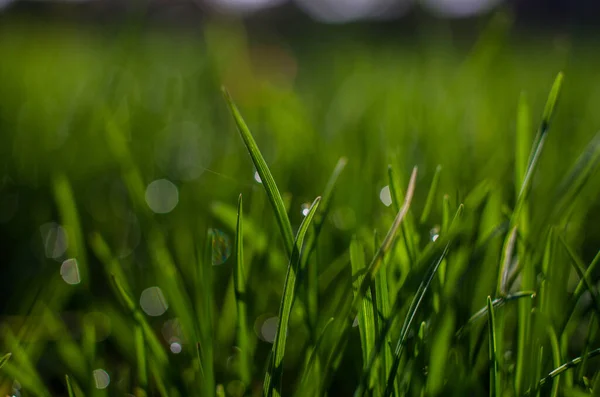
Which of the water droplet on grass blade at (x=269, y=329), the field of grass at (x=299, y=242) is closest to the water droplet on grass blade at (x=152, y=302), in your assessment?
the field of grass at (x=299, y=242)

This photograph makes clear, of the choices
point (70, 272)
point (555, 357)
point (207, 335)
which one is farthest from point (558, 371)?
point (70, 272)

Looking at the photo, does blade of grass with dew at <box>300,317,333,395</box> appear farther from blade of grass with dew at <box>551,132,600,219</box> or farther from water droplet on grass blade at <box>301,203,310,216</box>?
blade of grass with dew at <box>551,132,600,219</box>

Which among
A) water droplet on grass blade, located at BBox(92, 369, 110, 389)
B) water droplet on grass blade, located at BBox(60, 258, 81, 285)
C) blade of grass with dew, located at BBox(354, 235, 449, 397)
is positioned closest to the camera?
blade of grass with dew, located at BBox(354, 235, 449, 397)

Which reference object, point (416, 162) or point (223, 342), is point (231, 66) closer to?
point (416, 162)

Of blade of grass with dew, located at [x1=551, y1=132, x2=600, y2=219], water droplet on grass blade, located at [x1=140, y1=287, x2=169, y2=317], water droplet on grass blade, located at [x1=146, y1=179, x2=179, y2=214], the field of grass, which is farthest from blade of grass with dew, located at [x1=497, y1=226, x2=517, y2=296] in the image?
water droplet on grass blade, located at [x1=146, y1=179, x2=179, y2=214]

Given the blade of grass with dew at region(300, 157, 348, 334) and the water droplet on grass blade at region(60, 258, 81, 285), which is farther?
the water droplet on grass blade at region(60, 258, 81, 285)

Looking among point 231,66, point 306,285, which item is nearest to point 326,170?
point 306,285

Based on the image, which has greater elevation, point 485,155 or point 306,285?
point 306,285
